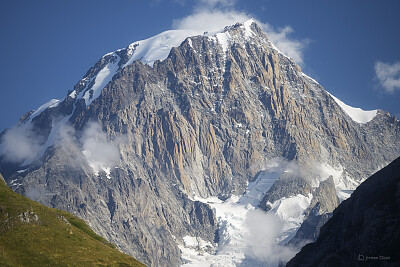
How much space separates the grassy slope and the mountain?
46748 millimetres

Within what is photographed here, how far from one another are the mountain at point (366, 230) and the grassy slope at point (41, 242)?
46748 mm

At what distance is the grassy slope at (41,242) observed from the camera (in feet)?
295

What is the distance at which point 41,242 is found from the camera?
313ft

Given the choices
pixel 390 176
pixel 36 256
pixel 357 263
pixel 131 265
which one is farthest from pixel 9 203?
pixel 390 176

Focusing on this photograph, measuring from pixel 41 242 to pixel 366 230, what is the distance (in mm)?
66388

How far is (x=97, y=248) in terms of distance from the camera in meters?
107

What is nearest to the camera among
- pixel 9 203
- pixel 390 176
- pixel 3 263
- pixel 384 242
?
pixel 3 263

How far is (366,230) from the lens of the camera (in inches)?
4638

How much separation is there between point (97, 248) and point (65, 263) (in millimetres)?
15643

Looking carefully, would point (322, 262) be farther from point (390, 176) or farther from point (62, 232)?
point (62, 232)

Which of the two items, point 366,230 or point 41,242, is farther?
point 366,230

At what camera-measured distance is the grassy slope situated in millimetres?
89938

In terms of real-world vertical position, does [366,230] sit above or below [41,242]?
above

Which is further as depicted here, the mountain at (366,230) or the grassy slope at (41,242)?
the mountain at (366,230)
